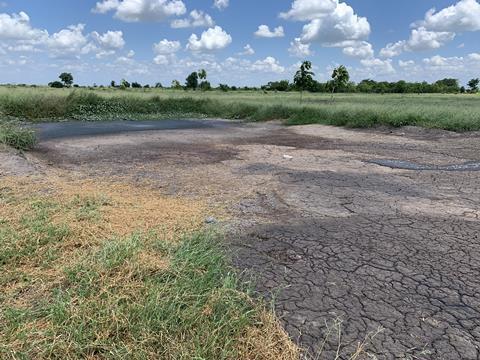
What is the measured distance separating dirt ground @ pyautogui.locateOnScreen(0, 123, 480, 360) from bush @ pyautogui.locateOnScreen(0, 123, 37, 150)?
0.40 meters

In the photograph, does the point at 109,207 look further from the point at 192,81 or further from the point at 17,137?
the point at 192,81

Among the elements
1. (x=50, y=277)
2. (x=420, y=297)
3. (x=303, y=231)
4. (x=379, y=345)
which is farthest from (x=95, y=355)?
(x=303, y=231)

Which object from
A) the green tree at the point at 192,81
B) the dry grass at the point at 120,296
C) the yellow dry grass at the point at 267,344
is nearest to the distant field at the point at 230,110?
the dry grass at the point at 120,296

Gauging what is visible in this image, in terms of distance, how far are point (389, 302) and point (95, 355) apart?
217cm

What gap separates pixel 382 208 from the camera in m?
5.59

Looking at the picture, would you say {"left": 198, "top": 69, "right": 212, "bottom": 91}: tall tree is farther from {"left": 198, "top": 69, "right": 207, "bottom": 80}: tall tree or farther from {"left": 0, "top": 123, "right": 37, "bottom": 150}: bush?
{"left": 0, "top": 123, "right": 37, "bottom": 150}: bush

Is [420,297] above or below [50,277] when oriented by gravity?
below

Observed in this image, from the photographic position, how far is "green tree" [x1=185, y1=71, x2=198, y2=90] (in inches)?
2531

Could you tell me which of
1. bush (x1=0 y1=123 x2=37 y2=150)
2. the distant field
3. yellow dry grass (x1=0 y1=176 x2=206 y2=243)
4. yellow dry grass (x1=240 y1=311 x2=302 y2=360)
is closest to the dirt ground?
yellow dry grass (x1=240 y1=311 x2=302 y2=360)

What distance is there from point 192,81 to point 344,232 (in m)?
63.7

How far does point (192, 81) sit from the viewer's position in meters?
65.3

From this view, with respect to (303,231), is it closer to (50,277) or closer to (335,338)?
(335,338)

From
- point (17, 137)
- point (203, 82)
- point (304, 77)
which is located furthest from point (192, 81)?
point (17, 137)

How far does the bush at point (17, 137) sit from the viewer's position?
9.86 metres
